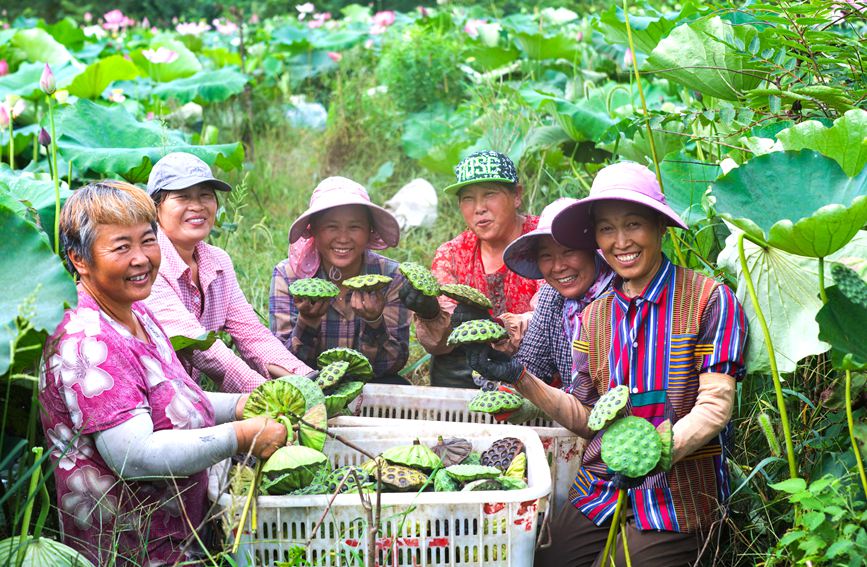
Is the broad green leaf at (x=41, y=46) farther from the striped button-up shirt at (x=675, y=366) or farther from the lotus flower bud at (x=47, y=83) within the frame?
the striped button-up shirt at (x=675, y=366)

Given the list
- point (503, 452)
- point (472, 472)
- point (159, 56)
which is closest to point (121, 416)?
point (472, 472)

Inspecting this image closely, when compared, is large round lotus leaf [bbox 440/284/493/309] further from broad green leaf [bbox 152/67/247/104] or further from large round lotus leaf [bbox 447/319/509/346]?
broad green leaf [bbox 152/67/247/104]

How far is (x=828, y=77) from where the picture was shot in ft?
10.0

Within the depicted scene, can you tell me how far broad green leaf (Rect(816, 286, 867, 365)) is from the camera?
88.4 inches

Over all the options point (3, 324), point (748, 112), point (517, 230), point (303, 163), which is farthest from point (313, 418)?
point (303, 163)

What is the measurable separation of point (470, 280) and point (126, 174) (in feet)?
5.50

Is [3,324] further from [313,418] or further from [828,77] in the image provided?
[828,77]

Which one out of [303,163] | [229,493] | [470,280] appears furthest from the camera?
[303,163]

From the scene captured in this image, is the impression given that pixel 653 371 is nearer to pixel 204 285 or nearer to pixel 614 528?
pixel 614 528

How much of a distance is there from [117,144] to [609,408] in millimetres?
3177

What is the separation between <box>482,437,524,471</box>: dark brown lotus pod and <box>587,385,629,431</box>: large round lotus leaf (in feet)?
1.03

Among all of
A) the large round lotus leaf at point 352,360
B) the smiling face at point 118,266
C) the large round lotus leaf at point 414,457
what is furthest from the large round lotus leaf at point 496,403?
the smiling face at point 118,266

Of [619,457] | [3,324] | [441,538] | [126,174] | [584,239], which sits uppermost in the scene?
[126,174]

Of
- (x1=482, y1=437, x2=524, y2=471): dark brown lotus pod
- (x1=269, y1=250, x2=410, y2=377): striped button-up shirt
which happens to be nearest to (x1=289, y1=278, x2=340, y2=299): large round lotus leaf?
(x1=269, y1=250, x2=410, y2=377): striped button-up shirt
